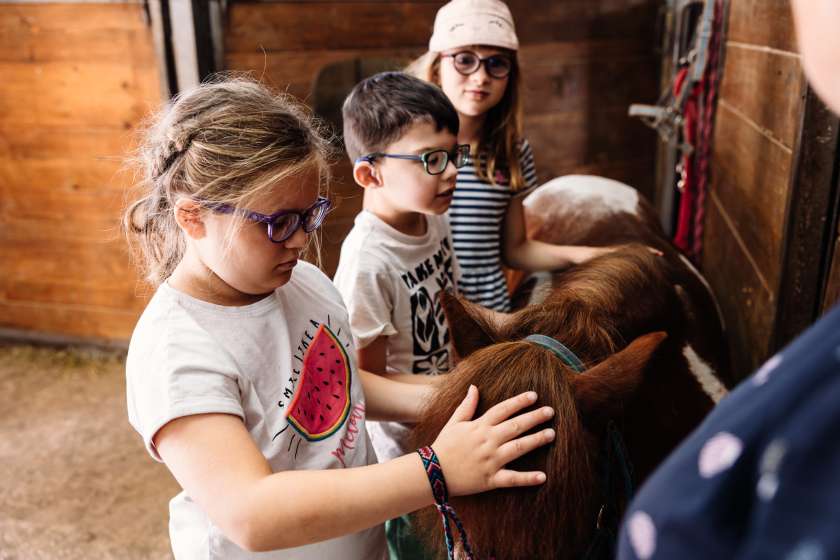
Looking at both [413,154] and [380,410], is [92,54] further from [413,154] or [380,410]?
[380,410]

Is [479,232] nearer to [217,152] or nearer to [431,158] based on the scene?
[431,158]

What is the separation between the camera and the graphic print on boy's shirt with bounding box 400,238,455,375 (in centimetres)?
110

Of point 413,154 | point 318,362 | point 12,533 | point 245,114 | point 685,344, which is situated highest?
point 245,114

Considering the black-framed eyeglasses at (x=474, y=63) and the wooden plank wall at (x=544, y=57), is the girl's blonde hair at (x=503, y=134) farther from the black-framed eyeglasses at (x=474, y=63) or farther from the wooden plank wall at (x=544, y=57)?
the wooden plank wall at (x=544, y=57)

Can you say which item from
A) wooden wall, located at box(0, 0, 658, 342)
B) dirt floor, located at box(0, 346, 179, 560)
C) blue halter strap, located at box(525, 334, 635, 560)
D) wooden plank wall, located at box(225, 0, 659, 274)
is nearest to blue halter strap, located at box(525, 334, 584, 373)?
blue halter strap, located at box(525, 334, 635, 560)

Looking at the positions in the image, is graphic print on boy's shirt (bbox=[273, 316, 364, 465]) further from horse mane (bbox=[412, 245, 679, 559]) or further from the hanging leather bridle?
the hanging leather bridle

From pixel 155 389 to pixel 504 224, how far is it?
3.47ft

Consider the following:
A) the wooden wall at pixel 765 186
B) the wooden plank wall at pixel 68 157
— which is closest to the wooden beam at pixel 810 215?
the wooden wall at pixel 765 186

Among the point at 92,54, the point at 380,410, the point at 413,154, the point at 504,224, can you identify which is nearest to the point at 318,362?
the point at 380,410

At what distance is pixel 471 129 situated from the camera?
1.47 m

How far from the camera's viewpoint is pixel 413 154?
1.07 m

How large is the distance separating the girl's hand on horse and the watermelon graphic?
23cm

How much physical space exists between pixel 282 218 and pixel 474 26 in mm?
837


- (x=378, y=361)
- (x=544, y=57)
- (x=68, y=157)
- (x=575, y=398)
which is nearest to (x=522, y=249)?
(x=378, y=361)
